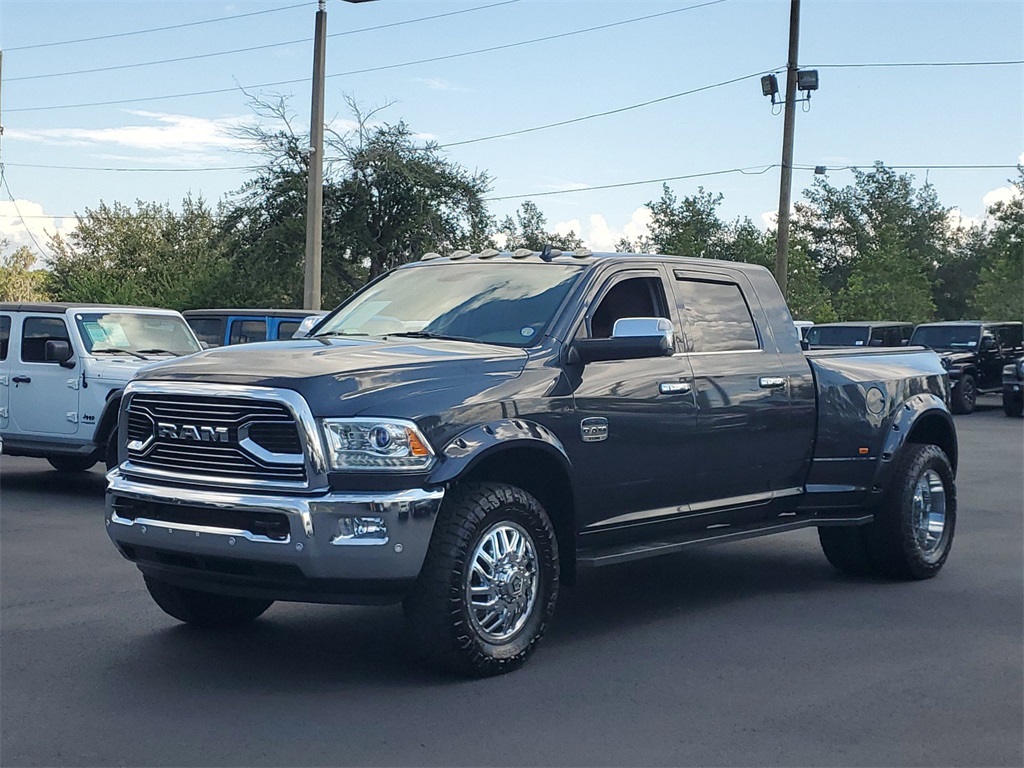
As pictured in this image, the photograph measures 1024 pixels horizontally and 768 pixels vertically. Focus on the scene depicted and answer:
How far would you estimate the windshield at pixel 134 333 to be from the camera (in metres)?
13.1

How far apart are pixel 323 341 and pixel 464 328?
2.38ft

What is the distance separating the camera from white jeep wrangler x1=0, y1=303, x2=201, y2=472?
492 inches

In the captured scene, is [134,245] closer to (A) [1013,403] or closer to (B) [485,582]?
(A) [1013,403]

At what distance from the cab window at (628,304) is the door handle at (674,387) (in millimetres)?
390

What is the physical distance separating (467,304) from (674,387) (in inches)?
46.6

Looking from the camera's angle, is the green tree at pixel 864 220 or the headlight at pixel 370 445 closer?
the headlight at pixel 370 445

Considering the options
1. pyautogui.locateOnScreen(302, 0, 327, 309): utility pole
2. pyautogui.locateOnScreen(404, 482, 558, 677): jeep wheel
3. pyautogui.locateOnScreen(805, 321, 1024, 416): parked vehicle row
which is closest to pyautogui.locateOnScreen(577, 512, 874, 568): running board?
pyautogui.locateOnScreen(404, 482, 558, 677): jeep wheel

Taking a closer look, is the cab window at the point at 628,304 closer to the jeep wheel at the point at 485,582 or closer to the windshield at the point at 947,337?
the jeep wheel at the point at 485,582

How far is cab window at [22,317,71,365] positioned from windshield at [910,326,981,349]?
64.4ft

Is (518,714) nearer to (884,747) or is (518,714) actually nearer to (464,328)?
(884,747)

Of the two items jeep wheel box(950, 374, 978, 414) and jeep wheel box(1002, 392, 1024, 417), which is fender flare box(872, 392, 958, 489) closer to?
jeep wheel box(1002, 392, 1024, 417)

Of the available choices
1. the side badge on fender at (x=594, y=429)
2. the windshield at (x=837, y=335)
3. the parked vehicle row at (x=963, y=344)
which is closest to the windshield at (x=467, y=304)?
the side badge on fender at (x=594, y=429)

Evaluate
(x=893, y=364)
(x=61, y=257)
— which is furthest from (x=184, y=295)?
(x=893, y=364)

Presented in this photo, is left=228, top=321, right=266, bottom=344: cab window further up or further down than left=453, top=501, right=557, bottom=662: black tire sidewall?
further up
